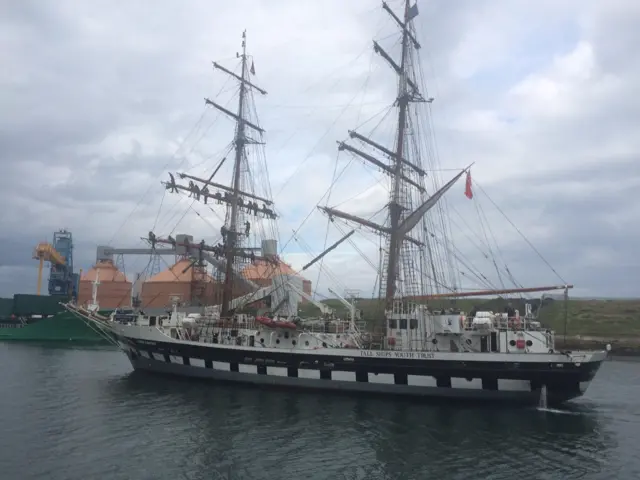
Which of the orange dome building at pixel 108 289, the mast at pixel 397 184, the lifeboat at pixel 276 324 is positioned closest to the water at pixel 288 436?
the lifeboat at pixel 276 324

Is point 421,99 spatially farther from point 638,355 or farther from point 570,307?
point 570,307

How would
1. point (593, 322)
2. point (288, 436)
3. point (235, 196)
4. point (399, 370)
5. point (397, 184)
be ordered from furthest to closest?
point (593, 322)
point (235, 196)
point (397, 184)
point (399, 370)
point (288, 436)

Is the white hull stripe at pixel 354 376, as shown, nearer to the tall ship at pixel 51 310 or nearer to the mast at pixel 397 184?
the mast at pixel 397 184

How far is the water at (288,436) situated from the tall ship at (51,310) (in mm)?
47478

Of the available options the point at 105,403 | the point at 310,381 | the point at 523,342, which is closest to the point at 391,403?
the point at 310,381

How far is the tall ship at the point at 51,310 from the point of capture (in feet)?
254

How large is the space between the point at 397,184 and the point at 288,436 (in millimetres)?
21110

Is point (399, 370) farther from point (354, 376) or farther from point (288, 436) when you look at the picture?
point (288, 436)

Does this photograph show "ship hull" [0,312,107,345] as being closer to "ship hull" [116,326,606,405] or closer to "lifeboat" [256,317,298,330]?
"ship hull" [116,326,606,405]

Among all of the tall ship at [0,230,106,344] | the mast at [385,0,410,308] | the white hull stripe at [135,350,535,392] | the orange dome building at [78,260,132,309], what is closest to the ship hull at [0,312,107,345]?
the tall ship at [0,230,106,344]

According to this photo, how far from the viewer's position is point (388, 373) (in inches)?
1206

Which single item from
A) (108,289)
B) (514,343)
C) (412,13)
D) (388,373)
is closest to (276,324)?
(388,373)

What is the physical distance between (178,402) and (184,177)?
22871 millimetres

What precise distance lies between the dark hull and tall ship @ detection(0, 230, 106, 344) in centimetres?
4765
